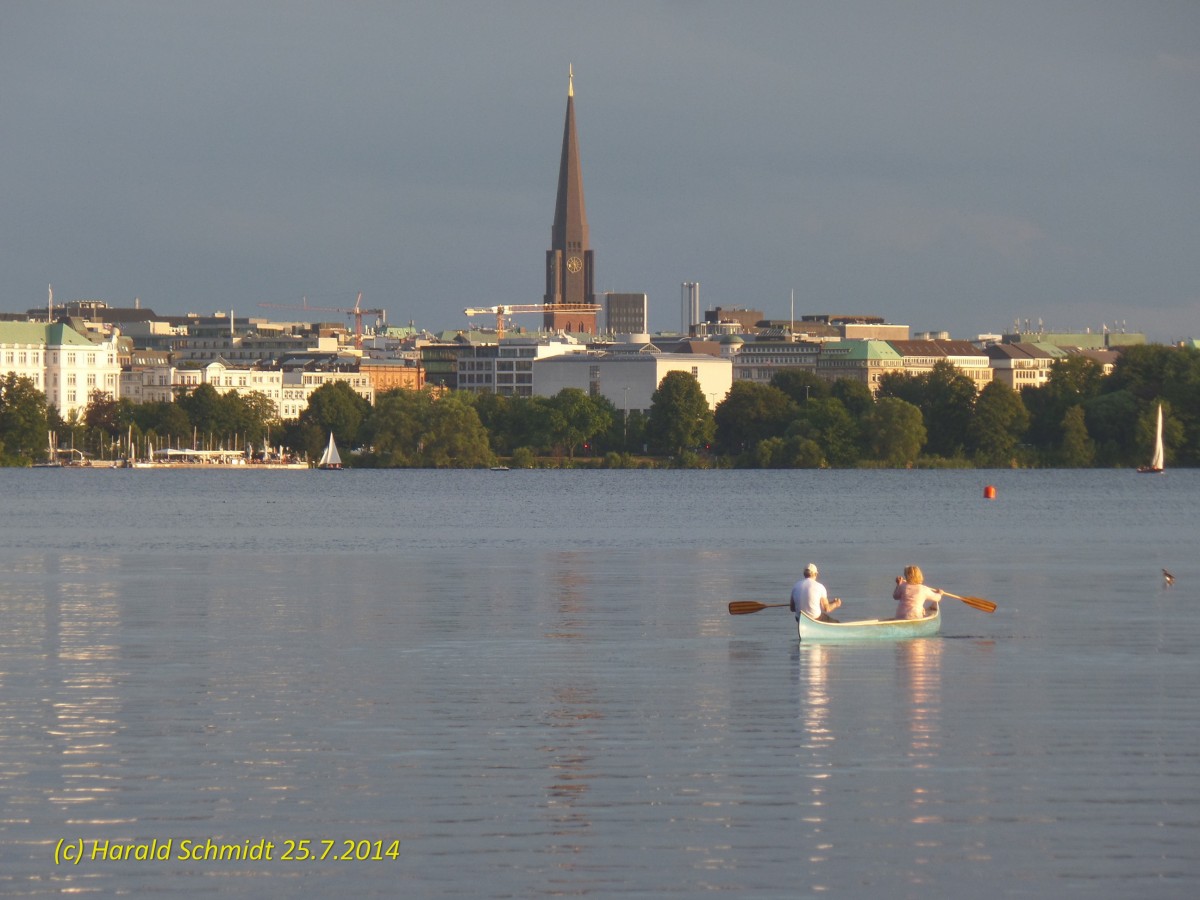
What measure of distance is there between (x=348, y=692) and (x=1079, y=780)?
27.8 feet

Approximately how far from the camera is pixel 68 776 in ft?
56.3

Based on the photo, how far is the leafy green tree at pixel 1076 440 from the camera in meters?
151

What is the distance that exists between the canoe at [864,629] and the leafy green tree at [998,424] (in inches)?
5233

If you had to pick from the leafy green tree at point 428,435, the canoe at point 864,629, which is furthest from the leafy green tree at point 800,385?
the canoe at point 864,629

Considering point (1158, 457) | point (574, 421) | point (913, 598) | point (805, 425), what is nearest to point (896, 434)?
point (805, 425)

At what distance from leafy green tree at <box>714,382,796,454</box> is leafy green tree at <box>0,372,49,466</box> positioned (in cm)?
5489

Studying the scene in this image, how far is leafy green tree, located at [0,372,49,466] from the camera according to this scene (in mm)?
167500

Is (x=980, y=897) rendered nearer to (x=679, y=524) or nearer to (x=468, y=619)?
(x=468, y=619)

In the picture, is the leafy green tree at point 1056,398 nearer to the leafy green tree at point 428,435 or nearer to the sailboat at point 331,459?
the leafy green tree at point 428,435

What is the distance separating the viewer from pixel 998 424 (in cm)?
15938

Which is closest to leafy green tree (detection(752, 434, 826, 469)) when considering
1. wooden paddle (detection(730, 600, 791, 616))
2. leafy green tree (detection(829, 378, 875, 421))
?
leafy green tree (detection(829, 378, 875, 421))

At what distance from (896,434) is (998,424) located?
9.89 meters

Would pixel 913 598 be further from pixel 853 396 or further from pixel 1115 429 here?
pixel 853 396

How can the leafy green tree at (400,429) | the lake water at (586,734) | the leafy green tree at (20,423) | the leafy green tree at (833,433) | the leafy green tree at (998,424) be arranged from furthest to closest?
the leafy green tree at (20,423)
the leafy green tree at (400,429)
the leafy green tree at (998,424)
the leafy green tree at (833,433)
the lake water at (586,734)
